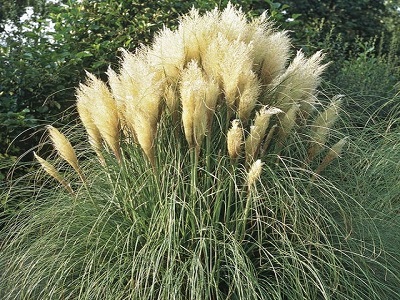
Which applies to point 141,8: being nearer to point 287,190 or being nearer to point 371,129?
point 371,129

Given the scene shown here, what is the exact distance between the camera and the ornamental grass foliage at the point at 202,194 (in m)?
3.62

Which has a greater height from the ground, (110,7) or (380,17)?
(110,7)

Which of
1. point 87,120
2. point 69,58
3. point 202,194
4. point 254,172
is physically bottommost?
point 69,58

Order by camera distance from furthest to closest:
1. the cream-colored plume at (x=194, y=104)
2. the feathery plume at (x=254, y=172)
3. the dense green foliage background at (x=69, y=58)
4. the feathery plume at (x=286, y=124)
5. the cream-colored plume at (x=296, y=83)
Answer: the dense green foliage background at (x=69, y=58), the cream-colored plume at (x=296, y=83), the feathery plume at (x=286, y=124), the cream-colored plume at (x=194, y=104), the feathery plume at (x=254, y=172)

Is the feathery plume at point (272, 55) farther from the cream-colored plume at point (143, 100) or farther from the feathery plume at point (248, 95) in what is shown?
the cream-colored plume at point (143, 100)

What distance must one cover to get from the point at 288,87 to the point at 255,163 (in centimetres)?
64

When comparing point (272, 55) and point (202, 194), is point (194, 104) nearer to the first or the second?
point (202, 194)

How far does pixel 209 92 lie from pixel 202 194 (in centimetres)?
49

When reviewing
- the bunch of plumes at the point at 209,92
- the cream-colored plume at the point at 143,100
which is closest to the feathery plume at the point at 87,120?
the bunch of plumes at the point at 209,92

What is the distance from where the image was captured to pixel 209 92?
362cm

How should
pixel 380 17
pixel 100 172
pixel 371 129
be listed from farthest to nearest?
pixel 380 17, pixel 371 129, pixel 100 172

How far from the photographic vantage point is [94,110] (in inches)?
152

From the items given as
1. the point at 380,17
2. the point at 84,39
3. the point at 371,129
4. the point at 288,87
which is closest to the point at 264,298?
the point at 288,87

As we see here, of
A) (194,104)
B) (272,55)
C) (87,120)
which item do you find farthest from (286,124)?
(87,120)
